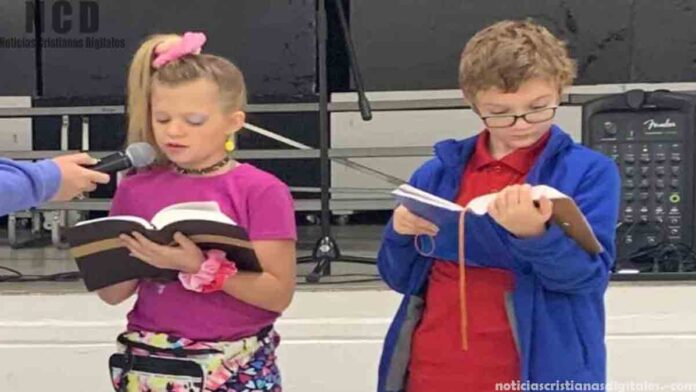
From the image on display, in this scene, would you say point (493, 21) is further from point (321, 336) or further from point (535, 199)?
point (535, 199)

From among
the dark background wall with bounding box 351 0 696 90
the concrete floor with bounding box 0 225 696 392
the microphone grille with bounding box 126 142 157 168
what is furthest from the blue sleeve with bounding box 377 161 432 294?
the dark background wall with bounding box 351 0 696 90

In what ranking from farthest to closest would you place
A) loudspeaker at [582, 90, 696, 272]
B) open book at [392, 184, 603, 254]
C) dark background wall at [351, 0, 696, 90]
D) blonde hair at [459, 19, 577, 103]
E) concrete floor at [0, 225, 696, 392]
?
dark background wall at [351, 0, 696, 90] < loudspeaker at [582, 90, 696, 272] < concrete floor at [0, 225, 696, 392] < blonde hair at [459, 19, 577, 103] < open book at [392, 184, 603, 254]

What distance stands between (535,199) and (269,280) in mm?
430

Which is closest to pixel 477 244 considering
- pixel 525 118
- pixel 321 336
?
pixel 525 118

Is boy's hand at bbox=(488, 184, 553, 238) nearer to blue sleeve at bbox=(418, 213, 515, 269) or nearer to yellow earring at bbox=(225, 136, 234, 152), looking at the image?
blue sleeve at bbox=(418, 213, 515, 269)

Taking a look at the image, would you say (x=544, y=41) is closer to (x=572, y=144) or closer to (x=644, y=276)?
(x=572, y=144)

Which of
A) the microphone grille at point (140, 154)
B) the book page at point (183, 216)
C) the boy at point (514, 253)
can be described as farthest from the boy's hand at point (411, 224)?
the microphone grille at point (140, 154)

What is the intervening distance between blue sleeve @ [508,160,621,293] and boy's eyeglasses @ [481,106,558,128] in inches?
3.9

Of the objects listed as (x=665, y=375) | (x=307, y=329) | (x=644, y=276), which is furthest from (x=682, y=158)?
(x=307, y=329)

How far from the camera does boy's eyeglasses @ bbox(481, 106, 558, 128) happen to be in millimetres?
1331

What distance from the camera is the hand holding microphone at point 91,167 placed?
55.2 inches

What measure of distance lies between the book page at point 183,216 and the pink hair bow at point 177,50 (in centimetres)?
23

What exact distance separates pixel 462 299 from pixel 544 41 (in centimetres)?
37

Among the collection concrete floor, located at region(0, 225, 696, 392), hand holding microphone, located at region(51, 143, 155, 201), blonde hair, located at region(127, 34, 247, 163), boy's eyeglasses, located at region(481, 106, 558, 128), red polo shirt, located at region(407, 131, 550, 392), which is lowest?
concrete floor, located at region(0, 225, 696, 392)
